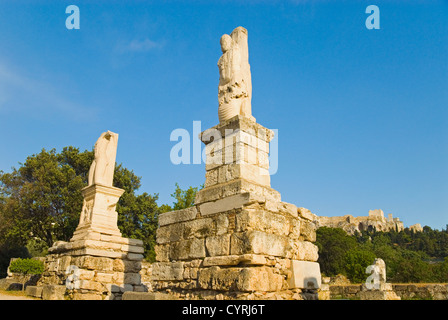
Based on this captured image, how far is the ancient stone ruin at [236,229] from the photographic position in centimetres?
466

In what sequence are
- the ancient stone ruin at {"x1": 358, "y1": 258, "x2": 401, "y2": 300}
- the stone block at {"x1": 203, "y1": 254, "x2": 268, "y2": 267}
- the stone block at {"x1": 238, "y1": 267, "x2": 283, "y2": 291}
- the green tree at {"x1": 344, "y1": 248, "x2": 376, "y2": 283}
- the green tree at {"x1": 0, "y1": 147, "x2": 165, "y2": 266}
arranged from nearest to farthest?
the stone block at {"x1": 238, "y1": 267, "x2": 283, "y2": 291} < the stone block at {"x1": 203, "y1": 254, "x2": 268, "y2": 267} < the ancient stone ruin at {"x1": 358, "y1": 258, "x2": 401, "y2": 300} < the green tree at {"x1": 0, "y1": 147, "x2": 165, "y2": 266} < the green tree at {"x1": 344, "y1": 248, "x2": 376, "y2": 283}

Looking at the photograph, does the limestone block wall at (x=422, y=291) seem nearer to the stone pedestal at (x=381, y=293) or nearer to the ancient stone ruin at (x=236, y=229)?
the stone pedestal at (x=381, y=293)

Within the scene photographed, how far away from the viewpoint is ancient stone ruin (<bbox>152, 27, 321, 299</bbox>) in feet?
15.3

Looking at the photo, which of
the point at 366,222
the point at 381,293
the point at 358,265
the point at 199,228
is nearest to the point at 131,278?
the point at 199,228

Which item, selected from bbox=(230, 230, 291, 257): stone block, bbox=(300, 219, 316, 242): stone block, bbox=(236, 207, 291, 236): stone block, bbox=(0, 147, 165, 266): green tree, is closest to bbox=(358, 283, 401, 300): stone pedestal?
bbox=(300, 219, 316, 242): stone block

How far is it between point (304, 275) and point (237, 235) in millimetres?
1386

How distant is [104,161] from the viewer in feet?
34.7

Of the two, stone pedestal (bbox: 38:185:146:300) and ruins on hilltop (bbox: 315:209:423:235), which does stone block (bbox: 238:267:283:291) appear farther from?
ruins on hilltop (bbox: 315:209:423:235)

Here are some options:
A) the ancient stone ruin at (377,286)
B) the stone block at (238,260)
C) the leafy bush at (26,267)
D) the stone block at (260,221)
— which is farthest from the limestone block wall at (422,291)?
the leafy bush at (26,267)

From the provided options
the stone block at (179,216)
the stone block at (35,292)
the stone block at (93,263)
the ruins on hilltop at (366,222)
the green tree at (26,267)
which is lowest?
the stone block at (35,292)

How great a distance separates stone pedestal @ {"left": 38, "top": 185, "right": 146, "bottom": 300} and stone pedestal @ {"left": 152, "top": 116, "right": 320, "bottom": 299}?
358 centimetres

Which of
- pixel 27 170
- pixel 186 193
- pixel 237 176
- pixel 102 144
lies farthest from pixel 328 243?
pixel 237 176

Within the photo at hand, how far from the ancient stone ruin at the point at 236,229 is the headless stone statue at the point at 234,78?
19mm
